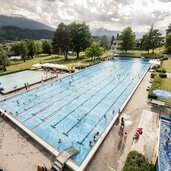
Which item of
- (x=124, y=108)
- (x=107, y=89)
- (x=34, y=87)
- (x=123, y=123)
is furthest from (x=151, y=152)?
(x=34, y=87)

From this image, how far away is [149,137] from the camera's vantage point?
467 inches

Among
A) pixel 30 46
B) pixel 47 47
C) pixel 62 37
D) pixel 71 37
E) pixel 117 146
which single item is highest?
pixel 71 37

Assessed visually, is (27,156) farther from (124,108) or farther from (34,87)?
(34,87)

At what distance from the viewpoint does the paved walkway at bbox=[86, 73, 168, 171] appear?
9469mm

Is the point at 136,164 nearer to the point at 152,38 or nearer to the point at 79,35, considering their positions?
the point at 79,35

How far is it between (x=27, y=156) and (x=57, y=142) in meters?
2.47

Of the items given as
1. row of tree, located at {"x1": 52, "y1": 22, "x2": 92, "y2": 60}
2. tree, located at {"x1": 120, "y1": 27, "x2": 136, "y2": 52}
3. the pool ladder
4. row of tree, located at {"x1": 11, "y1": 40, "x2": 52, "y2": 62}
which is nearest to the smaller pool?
the pool ladder

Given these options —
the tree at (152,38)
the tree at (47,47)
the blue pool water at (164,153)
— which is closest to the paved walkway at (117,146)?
the blue pool water at (164,153)

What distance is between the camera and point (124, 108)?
1697 centimetres

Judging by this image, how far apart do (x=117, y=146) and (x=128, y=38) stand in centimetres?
5442

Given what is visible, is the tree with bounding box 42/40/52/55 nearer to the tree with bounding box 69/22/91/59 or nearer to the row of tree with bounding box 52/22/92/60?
the row of tree with bounding box 52/22/92/60

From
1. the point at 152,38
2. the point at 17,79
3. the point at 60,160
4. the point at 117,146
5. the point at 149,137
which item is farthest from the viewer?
the point at 152,38

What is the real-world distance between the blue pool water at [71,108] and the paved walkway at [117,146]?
1.03 metres

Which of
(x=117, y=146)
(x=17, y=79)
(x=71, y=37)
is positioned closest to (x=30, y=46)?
(x=71, y=37)
